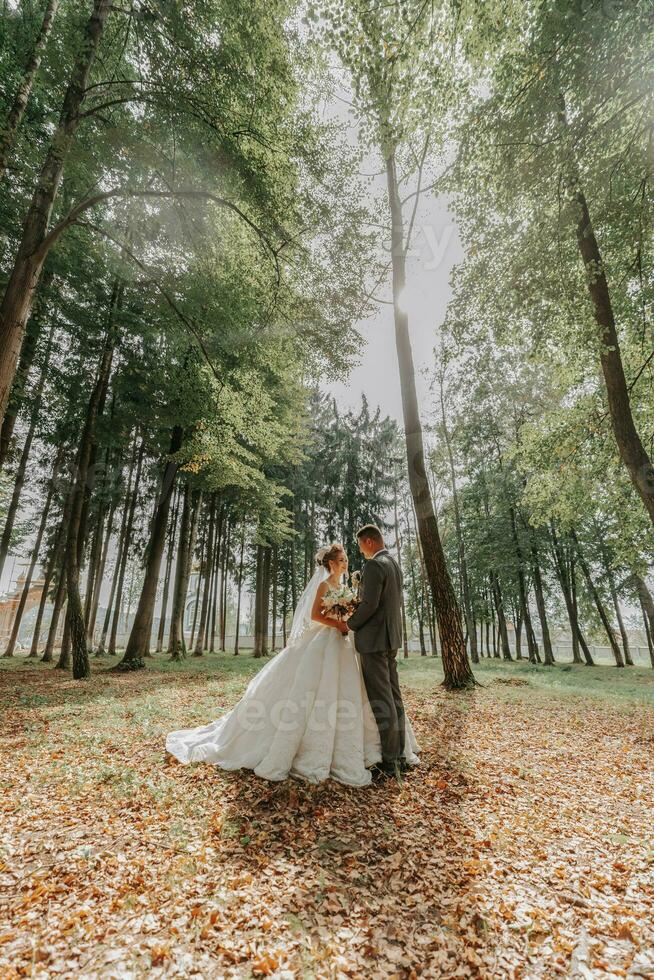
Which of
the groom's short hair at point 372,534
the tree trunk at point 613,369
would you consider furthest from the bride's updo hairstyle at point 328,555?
the tree trunk at point 613,369

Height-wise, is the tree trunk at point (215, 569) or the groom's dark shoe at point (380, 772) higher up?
the tree trunk at point (215, 569)

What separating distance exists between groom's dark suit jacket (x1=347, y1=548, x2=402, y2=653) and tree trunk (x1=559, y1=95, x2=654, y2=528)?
5.49m

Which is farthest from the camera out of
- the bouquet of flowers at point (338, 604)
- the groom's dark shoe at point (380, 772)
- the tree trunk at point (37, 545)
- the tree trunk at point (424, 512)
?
the tree trunk at point (37, 545)

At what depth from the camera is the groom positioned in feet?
16.7

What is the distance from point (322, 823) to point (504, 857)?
163cm

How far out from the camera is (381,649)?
16.8 feet

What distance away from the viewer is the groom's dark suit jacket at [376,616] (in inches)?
203

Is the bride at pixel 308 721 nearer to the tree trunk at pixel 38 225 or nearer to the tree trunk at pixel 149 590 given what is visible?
the tree trunk at pixel 38 225

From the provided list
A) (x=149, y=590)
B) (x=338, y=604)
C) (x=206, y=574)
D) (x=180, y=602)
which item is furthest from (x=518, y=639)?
(x=338, y=604)

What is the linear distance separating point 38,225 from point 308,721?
824 centimetres

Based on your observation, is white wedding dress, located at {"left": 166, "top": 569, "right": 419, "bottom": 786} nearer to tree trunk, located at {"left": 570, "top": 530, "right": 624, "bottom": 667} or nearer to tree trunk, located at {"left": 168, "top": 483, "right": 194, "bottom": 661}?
tree trunk, located at {"left": 168, "top": 483, "right": 194, "bottom": 661}

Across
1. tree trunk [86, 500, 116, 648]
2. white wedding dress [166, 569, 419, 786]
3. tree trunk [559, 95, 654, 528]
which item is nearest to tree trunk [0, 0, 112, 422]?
white wedding dress [166, 569, 419, 786]

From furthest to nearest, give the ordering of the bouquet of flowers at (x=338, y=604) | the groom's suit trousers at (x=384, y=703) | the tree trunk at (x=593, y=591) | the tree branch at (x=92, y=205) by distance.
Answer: the tree trunk at (x=593, y=591) < the tree branch at (x=92, y=205) < the bouquet of flowers at (x=338, y=604) < the groom's suit trousers at (x=384, y=703)

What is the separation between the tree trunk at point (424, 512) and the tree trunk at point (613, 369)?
4137 mm
